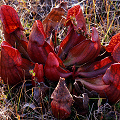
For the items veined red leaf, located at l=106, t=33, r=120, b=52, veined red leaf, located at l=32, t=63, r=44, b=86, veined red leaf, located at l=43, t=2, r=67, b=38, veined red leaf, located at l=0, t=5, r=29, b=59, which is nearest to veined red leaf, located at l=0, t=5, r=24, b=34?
veined red leaf, located at l=0, t=5, r=29, b=59

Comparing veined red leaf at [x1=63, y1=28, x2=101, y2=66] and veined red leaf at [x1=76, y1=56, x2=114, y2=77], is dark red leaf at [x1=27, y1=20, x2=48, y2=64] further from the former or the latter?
veined red leaf at [x1=76, y1=56, x2=114, y2=77]

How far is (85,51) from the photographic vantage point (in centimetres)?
203

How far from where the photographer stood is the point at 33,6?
337 cm

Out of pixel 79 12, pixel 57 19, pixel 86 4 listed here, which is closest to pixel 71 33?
pixel 79 12

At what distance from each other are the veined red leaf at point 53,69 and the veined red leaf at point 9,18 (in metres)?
0.69

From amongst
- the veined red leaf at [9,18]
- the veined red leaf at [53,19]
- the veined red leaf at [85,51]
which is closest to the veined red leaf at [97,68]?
the veined red leaf at [85,51]

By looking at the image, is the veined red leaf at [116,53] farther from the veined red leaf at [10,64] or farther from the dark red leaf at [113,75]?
the veined red leaf at [10,64]

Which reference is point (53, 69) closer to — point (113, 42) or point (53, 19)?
point (113, 42)

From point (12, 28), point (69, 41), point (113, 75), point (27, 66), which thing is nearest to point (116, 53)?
point (113, 75)

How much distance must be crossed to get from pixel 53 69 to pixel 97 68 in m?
0.58

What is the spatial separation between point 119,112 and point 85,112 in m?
0.40

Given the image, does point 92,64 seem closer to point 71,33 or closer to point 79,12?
point 71,33

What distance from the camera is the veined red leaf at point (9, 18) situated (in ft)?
6.54

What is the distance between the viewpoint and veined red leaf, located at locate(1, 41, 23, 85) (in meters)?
1.66
